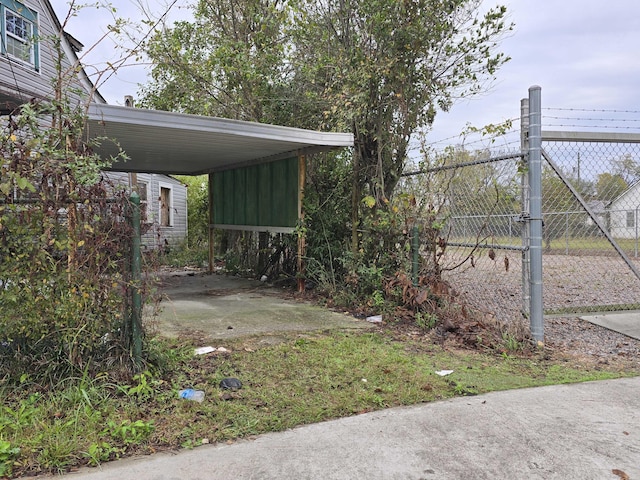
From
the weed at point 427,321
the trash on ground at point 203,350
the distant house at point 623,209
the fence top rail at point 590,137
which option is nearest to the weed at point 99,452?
the trash on ground at point 203,350

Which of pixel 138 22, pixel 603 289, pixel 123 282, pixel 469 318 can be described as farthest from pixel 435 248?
pixel 138 22

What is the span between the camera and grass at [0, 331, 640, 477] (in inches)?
98.0

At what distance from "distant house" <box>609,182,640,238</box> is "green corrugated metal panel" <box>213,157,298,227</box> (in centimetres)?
442

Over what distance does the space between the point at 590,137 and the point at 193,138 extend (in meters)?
4.74

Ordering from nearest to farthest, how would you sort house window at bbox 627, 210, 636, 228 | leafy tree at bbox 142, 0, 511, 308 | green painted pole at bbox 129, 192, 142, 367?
green painted pole at bbox 129, 192, 142, 367, house window at bbox 627, 210, 636, 228, leafy tree at bbox 142, 0, 511, 308

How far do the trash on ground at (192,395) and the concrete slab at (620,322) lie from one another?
4175mm

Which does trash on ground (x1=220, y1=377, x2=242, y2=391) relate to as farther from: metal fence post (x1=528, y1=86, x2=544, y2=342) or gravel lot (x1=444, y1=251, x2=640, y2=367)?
gravel lot (x1=444, y1=251, x2=640, y2=367)

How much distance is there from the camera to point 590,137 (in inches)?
168

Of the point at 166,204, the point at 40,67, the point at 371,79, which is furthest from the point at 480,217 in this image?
the point at 166,204

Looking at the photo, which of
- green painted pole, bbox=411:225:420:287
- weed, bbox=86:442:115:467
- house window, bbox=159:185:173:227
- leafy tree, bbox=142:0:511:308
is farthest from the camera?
house window, bbox=159:185:173:227

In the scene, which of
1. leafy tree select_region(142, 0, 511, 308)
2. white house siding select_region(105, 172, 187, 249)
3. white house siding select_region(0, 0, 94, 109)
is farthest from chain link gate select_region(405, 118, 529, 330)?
white house siding select_region(105, 172, 187, 249)

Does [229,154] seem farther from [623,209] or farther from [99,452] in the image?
[99,452]

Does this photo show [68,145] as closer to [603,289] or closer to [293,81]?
[293,81]

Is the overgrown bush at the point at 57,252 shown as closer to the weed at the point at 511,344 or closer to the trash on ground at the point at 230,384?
the trash on ground at the point at 230,384
